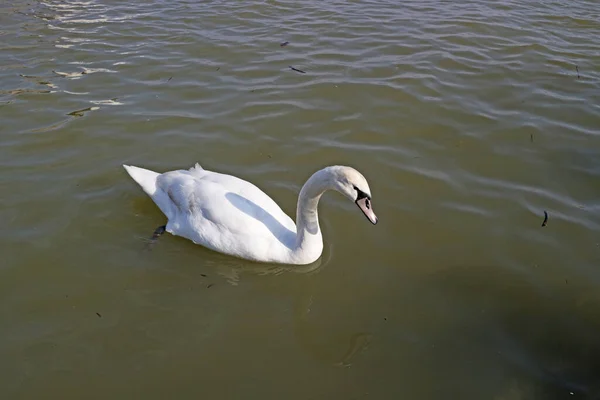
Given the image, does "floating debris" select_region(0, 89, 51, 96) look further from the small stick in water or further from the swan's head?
the swan's head

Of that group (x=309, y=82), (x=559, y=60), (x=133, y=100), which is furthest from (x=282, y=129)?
(x=559, y=60)

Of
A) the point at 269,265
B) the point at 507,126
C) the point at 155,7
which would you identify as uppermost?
the point at 155,7

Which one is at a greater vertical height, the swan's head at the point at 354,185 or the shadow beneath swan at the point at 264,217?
the swan's head at the point at 354,185

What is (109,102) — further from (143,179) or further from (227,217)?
(227,217)

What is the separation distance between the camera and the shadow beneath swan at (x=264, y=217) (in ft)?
16.8

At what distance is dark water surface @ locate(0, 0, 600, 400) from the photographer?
4.16 m

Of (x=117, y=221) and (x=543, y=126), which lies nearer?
(x=117, y=221)

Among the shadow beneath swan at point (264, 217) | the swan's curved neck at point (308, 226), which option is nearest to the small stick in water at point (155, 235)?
the shadow beneath swan at point (264, 217)

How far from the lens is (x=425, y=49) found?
947 centimetres

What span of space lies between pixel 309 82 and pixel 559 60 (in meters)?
4.19

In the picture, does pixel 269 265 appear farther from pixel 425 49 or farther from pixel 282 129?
pixel 425 49

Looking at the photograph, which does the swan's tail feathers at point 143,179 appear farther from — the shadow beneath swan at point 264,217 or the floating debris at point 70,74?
the floating debris at point 70,74

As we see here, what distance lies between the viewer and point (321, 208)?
5.95 metres

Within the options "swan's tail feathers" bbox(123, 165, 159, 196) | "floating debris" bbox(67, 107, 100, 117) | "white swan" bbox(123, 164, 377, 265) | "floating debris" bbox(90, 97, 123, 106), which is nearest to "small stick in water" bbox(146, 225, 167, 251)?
"white swan" bbox(123, 164, 377, 265)
